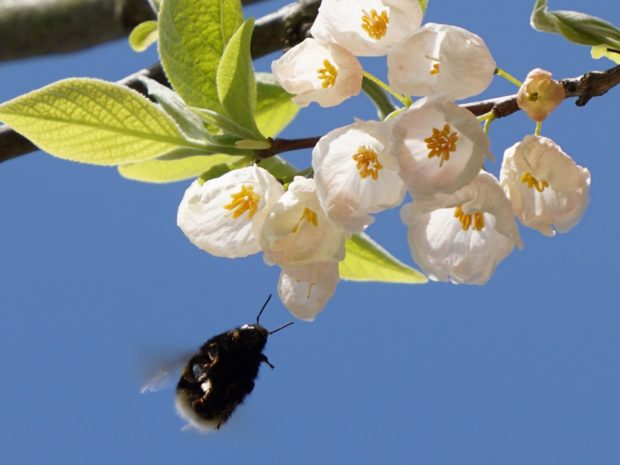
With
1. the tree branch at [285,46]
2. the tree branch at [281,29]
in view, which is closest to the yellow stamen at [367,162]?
the tree branch at [285,46]

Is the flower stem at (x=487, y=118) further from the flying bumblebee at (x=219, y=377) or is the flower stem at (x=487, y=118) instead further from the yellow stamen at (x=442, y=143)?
the flying bumblebee at (x=219, y=377)

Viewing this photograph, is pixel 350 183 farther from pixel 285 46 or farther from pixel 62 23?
pixel 62 23

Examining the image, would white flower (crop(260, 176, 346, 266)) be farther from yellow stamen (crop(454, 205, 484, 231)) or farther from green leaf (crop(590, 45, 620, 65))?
green leaf (crop(590, 45, 620, 65))

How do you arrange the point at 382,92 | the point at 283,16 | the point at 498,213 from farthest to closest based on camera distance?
1. the point at 283,16
2. the point at 382,92
3. the point at 498,213

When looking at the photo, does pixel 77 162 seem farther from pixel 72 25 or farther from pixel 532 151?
pixel 72 25

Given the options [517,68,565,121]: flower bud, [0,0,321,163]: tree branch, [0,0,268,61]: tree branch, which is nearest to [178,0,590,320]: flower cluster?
[517,68,565,121]: flower bud

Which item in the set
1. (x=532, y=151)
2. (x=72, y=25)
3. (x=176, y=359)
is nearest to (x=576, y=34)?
(x=532, y=151)
